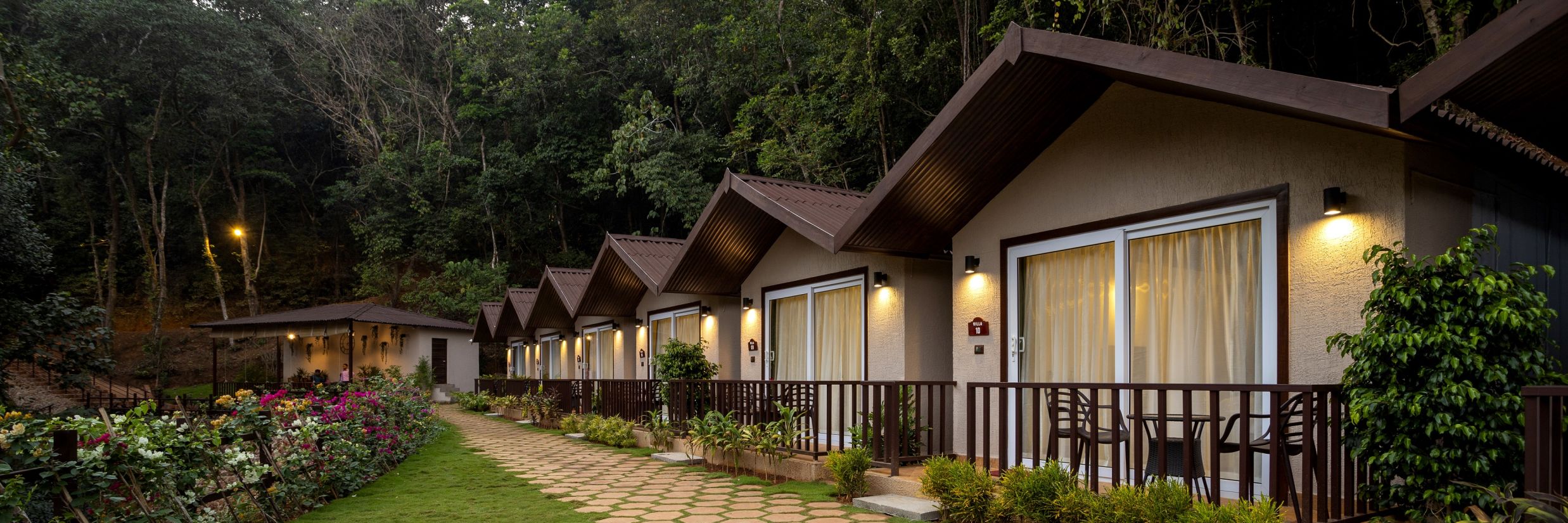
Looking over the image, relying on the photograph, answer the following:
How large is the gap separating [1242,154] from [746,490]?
5.08 metres

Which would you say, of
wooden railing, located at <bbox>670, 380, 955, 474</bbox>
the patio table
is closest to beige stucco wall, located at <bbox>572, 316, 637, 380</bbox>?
wooden railing, located at <bbox>670, 380, 955, 474</bbox>

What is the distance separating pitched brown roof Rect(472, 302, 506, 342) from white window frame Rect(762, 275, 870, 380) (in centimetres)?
1721

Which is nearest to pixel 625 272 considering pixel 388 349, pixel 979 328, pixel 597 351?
pixel 597 351

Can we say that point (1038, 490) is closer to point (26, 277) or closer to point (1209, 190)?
point (1209, 190)

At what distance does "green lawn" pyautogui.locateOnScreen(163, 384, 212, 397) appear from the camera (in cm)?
3031

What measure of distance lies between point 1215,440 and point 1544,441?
4.82 ft

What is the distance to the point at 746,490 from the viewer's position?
8.78 metres

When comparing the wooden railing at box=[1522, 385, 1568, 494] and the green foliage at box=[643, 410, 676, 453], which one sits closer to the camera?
the wooden railing at box=[1522, 385, 1568, 494]

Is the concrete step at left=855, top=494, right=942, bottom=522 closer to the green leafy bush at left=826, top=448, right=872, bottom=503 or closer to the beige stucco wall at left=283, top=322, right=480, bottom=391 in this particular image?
the green leafy bush at left=826, top=448, right=872, bottom=503

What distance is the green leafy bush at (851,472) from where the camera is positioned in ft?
25.6

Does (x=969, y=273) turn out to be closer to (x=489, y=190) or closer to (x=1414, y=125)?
(x=1414, y=125)

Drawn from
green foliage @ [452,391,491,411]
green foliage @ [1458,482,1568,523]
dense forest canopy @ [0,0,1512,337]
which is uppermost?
dense forest canopy @ [0,0,1512,337]

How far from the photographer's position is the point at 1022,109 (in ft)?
25.0

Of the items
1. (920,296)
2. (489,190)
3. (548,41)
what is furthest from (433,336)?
(920,296)
